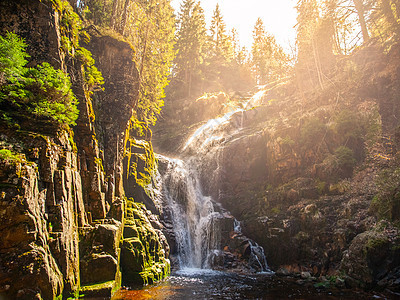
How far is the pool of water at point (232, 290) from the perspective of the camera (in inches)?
330

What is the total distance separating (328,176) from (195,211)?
8.95 meters

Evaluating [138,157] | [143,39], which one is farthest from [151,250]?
[143,39]

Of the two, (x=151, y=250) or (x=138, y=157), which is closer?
(x=151, y=250)

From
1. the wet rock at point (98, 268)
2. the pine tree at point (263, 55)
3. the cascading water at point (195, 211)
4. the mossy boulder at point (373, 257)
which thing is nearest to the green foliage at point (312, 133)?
the cascading water at point (195, 211)

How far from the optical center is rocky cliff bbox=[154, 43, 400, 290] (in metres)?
10.1

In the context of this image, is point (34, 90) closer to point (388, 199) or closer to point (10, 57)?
point (10, 57)

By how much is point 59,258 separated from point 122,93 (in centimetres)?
829

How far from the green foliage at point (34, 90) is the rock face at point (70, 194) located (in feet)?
1.45

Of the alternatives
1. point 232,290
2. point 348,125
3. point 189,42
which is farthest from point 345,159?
point 189,42

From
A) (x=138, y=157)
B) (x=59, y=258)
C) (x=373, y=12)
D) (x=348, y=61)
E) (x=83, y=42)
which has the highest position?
(x=373, y=12)

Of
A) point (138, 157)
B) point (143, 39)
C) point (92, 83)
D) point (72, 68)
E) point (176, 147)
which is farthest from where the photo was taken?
point (176, 147)

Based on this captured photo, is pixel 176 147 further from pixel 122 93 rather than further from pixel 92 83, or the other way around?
pixel 92 83

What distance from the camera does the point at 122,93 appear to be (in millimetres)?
12375

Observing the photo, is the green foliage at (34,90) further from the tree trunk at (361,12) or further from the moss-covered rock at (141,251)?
the tree trunk at (361,12)
